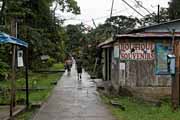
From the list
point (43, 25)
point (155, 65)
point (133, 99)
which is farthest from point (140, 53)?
point (43, 25)

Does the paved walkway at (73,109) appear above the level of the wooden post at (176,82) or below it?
below

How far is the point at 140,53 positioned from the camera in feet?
64.3

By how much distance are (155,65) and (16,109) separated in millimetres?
7410

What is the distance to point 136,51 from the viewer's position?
772 inches

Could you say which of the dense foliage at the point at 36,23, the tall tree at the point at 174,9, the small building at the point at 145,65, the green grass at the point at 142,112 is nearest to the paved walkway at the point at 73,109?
the green grass at the point at 142,112

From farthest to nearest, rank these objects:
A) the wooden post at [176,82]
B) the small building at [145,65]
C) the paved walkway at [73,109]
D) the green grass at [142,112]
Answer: the small building at [145,65] < the wooden post at [176,82] < the paved walkway at [73,109] < the green grass at [142,112]

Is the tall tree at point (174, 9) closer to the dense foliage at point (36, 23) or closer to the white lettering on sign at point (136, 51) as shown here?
the dense foliage at point (36, 23)

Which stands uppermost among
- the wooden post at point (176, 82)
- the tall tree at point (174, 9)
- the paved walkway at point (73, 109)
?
the tall tree at point (174, 9)

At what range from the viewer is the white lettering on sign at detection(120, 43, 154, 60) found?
1958cm

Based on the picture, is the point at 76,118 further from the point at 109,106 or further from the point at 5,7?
the point at 5,7

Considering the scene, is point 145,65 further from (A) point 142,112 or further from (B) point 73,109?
(A) point 142,112

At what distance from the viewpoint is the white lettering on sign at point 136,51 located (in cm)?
1958

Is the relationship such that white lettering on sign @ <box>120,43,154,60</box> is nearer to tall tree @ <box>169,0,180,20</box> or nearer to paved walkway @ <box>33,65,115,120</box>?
paved walkway @ <box>33,65,115,120</box>

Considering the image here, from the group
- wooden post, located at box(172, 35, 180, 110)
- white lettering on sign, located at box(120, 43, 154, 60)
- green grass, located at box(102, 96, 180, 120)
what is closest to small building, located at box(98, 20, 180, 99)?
white lettering on sign, located at box(120, 43, 154, 60)
